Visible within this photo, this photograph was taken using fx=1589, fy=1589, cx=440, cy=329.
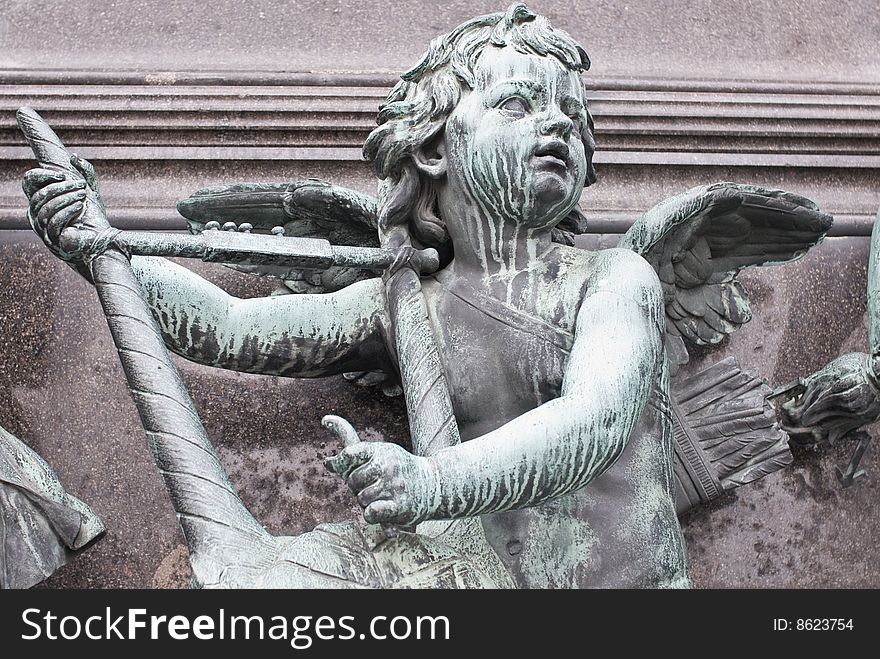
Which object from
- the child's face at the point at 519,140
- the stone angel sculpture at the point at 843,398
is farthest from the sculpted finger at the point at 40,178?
the stone angel sculpture at the point at 843,398

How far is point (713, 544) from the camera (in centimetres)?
435

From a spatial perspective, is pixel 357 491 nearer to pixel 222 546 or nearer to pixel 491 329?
pixel 222 546

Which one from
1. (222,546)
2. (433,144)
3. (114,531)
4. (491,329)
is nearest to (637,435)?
Answer: (491,329)

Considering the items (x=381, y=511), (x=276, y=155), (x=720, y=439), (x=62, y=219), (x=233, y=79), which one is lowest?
(x=381, y=511)

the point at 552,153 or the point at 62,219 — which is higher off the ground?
the point at 552,153

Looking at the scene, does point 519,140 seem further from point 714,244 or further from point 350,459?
point 350,459

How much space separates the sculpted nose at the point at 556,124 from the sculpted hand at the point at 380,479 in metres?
1.01

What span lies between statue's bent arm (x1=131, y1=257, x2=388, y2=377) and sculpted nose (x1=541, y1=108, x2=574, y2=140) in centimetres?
58

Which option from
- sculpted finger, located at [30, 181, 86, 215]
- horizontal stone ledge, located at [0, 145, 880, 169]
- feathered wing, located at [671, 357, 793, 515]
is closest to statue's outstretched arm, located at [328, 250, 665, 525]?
feathered wing, located at [671, 357, 793, 515]

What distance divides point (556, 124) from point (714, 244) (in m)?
0.75

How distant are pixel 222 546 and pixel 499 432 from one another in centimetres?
62

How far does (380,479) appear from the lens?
10.2ft

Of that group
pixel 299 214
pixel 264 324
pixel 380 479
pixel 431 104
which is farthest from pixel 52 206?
pixel 380 479

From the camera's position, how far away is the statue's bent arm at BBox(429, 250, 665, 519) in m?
3.25
